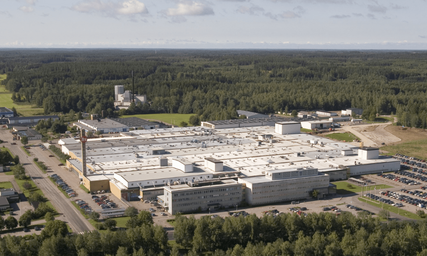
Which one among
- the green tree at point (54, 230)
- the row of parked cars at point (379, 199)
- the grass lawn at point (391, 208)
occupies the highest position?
the green tree at point (54, 230)

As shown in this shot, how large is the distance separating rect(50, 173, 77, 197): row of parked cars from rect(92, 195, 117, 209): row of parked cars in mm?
2088

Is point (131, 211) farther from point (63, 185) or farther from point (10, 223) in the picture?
point (63, 185)

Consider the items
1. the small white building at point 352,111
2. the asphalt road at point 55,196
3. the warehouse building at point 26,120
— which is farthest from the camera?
the small white building at point 352,111

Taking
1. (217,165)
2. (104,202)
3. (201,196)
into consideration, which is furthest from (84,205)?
(217,165)

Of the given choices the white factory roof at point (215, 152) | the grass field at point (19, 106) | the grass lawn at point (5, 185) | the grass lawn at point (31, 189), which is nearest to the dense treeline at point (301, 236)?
the white factory roof at point (215, 152)

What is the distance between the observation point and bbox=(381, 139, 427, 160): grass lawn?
5434 cm

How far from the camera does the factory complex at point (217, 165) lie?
36.5 m

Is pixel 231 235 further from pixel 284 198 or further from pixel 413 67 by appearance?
pixel 413 67

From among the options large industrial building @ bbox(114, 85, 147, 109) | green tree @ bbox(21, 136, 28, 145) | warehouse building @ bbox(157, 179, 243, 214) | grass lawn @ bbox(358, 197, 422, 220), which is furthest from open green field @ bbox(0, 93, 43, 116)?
grass lawn @ bbox(358, 197, 422, 220)

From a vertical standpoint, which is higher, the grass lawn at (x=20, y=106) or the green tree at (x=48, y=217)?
the grass lawn at (x=20, y=106)

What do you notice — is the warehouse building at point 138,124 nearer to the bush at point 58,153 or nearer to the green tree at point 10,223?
the bush at point 58,153

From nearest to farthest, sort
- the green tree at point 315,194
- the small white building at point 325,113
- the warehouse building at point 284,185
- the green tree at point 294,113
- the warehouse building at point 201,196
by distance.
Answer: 1. the warehouse building at point 201,196
2. the warehouse building at point 284,185
3. the green tree at point 315,194
4. the small white building at point 325,113
5. the green tree at point 294,113

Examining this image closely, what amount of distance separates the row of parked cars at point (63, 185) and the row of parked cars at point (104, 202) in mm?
2088

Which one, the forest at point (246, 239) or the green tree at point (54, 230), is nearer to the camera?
the forest at point (246, 239)
